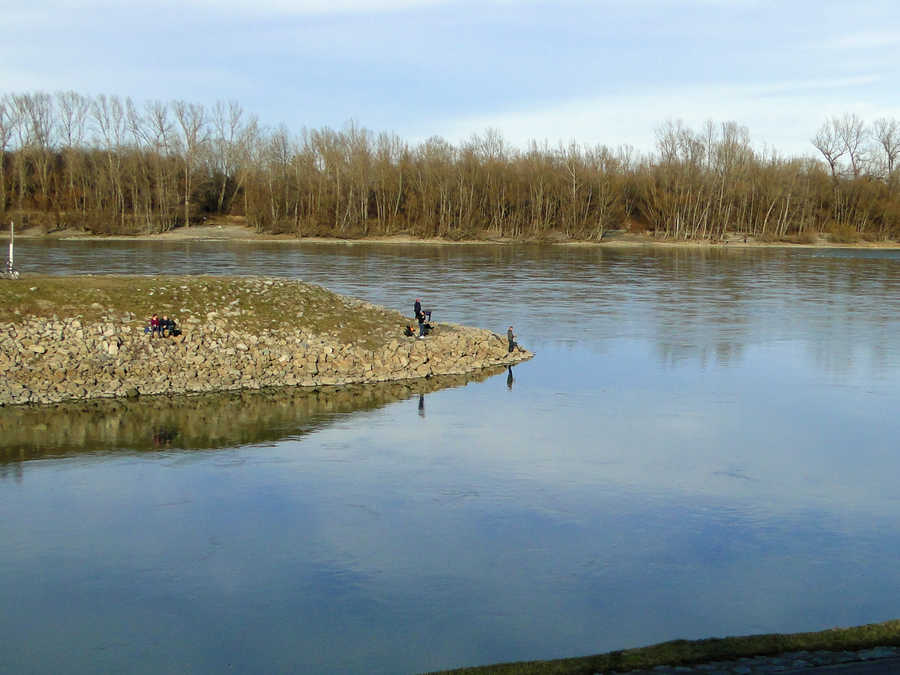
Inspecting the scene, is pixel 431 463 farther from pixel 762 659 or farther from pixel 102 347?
pixel 102 347

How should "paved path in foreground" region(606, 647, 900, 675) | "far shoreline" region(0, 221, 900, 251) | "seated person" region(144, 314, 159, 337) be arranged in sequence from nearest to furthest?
"paved path in foreground" region(606, 647, 900, 675) < "seated person" region(144, 314, 159, 337) < "far shoreline" region(0, 221, 900, 251)

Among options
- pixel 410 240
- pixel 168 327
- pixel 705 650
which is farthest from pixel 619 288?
pixel 410 240

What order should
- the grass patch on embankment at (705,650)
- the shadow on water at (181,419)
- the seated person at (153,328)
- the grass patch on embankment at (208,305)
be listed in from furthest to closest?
the grass patch on embankment at (208,305)
the seated person at (153,328)
the shadow on water at (181,419)
the grass patch on embankment at (705,650)

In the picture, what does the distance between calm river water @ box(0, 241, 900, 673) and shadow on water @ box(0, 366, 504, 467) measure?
0.12 meters

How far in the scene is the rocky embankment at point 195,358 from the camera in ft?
91.1

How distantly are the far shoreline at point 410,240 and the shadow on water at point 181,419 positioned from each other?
287 ft

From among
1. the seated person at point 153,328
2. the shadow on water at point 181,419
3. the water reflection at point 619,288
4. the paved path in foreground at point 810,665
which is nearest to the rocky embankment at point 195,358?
the seated person at point 153,328

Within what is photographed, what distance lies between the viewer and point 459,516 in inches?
680

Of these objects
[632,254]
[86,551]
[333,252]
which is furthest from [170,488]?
[632,254]

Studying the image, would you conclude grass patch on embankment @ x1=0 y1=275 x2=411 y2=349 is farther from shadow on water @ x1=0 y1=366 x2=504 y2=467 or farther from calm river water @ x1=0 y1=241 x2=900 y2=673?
calm river water @ x1=0 y1=241 x2=900 y2=673

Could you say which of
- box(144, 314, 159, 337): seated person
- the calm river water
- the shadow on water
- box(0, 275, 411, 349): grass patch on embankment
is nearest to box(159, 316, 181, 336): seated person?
box(144, 314, 159, 337): seated person

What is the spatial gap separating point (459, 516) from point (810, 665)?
792 cm

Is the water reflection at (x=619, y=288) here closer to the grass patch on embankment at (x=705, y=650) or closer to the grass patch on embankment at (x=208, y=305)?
the grass patch on embankment at (x=208, y=305)

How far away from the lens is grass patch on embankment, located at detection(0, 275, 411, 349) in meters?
31.0
